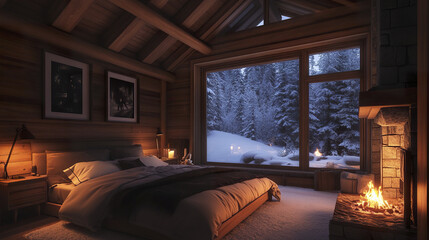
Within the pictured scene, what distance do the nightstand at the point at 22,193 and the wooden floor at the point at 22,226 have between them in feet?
0.35

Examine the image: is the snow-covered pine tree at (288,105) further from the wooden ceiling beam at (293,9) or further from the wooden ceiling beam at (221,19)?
the wooden ceiling beam at (221,19)

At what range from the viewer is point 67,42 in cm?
372

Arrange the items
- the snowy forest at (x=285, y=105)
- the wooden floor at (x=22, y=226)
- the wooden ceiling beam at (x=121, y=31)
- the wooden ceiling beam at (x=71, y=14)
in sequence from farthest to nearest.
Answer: the snowy forest at (x=285, y=105) < the wooden ceiling beam at (x=121, y=31) < the wooden ceiling beam at (x=71, y=14) < the wooden floor at (x=22, y=226)

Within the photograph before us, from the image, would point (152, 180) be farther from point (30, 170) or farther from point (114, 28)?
point (114, 28)

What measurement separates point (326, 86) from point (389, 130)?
6.43 ft

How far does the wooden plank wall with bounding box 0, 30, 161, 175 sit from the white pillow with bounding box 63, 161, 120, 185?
0.66 m

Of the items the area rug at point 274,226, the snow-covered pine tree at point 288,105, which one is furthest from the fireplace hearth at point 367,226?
the snow-covered pine tree at point 288,105

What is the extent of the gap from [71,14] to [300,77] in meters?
4.09

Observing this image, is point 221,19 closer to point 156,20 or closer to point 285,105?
point 156,20

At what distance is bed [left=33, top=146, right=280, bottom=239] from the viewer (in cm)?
217

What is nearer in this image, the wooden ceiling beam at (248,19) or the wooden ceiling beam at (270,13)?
the wooden ceiling beam at (270,13)

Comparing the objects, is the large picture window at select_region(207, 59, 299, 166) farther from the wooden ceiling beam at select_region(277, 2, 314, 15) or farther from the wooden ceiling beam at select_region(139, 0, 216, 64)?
the wooden ceiling beam at select_region(139, 0, 216, 64)

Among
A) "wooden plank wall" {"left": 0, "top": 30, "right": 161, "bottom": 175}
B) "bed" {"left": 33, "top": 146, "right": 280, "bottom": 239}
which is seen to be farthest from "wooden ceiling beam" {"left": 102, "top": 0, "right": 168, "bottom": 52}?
"bed" {"left": 33, "top": 146, "right": 280, "bottom": 239}

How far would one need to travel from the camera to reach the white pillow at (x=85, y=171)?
3.21m
